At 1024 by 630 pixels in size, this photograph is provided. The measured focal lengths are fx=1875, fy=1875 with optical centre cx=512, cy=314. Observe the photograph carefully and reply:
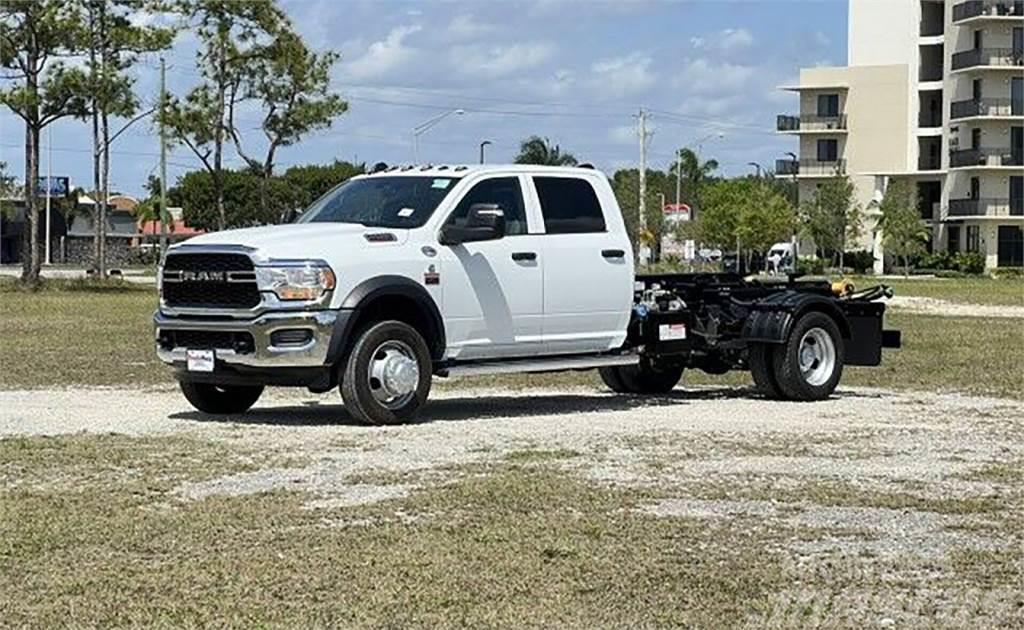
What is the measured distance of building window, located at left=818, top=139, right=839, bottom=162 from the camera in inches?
4567

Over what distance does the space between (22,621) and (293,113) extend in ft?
169

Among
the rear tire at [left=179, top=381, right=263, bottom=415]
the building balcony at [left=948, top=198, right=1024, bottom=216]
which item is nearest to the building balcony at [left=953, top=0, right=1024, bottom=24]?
the building balcony at [left=948, top=198, right=1024, bottom=216]

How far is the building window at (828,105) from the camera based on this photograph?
115500mm

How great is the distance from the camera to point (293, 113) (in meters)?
58.2

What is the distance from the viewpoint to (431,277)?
15406mm

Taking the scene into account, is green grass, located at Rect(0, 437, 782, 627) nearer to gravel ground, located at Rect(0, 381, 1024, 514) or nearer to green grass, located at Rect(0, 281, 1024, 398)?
gravel ground, located at Rect(0, 381, 1024, 514)

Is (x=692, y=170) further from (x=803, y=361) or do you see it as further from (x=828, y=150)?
(x=803, y=361)

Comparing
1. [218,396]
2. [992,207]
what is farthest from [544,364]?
[992,207]

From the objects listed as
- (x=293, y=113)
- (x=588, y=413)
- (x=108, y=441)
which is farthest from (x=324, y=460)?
(x=293, y=113)

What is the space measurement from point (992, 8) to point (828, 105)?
13885mm

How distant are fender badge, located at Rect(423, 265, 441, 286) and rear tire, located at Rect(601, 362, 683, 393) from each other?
13.1ft

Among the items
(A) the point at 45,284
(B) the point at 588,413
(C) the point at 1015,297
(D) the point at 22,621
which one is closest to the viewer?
(D) the point at 22,621

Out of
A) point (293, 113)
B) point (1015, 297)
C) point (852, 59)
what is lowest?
point (1015, 297)

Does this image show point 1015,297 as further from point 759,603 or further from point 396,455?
point 759,603
